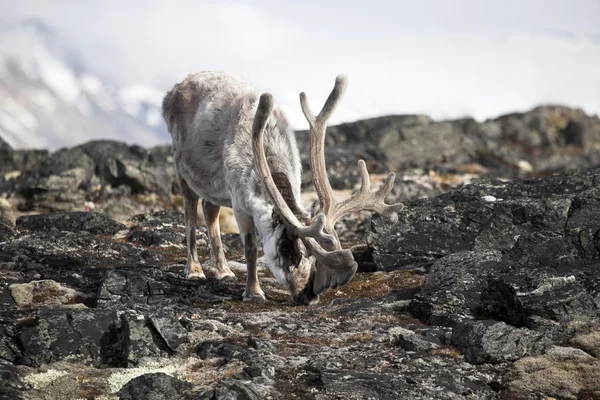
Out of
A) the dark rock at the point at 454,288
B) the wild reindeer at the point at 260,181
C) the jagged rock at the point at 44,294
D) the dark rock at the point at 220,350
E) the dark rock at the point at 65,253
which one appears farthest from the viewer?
the dark rock at the point at 65,253

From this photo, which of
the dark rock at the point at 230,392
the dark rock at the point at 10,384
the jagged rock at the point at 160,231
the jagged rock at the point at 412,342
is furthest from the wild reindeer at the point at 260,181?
the dark rock at the point at 10,384

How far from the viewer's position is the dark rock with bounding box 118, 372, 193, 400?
9914 millimetres

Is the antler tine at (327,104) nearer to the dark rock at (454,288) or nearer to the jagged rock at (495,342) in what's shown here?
the dark rock at (454,288)

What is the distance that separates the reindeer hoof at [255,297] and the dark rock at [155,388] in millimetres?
4945

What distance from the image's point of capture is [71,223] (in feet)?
79.7

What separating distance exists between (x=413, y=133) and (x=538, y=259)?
46.1 metres

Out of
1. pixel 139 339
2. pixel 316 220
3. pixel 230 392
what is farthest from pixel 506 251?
pixel 230 392

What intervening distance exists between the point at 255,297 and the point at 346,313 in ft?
6.60

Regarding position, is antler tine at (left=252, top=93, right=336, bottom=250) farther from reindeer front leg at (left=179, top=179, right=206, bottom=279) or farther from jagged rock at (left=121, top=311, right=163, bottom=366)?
reindeer front leg at (left=179, top=179, right=206, bottom=279)

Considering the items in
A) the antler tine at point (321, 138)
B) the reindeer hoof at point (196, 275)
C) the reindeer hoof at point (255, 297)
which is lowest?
the reindeer hoof at point (255, 297)

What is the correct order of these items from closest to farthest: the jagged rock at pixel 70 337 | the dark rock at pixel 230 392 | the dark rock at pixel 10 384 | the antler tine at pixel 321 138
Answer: the dark rock at pixel 230 392, the dark rock at pixel 10 384, the jagged rock at pixel 70 337, the antler tine at pixel 321 138

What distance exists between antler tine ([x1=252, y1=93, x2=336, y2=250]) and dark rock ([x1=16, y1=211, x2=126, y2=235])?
1121 centimetres

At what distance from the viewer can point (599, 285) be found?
1333 cm

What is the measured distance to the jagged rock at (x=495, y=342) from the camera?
11.5 meters
